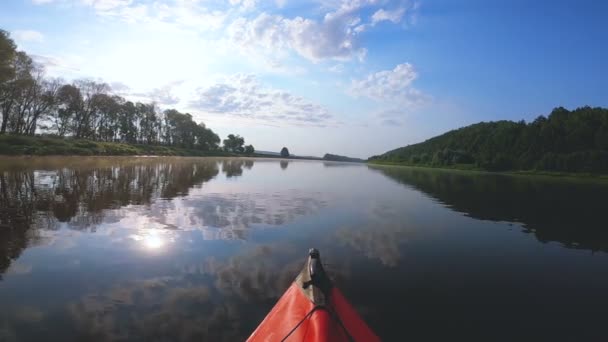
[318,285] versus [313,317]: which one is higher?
[318,285]

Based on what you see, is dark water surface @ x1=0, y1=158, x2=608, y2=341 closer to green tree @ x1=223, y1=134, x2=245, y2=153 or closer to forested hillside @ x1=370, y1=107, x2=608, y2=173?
forested hillside @ x1=370, y1=107, x2=608, y2=173

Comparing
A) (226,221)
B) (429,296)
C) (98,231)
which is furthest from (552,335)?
(98,231)

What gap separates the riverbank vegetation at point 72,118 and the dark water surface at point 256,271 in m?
54.5

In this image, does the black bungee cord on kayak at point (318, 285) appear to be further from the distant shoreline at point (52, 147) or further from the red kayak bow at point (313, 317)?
the distant shoreline at point (52, 147)

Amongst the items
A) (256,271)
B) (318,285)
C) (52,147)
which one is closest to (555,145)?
(256,271)

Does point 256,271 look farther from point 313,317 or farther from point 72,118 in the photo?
point 72,118

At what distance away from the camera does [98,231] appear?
44.1ft

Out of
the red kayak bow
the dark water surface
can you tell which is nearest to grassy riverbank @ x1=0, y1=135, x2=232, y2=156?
the dark water surface

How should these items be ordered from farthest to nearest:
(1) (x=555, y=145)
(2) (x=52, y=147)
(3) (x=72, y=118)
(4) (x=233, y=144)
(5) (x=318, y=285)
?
(4) (x=233, y=144) → (1) (x=555, y=145) → (3) (x=72, y=118) → (2) (x=52, y=147) → (5) (x=318, y=285)

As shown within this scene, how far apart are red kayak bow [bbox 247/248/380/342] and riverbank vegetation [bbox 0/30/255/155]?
68.7 m

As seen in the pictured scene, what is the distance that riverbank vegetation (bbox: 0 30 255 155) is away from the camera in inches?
2432

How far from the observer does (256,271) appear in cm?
1004

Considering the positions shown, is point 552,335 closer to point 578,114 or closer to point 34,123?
point 34,123

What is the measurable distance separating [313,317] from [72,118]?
110902mm
